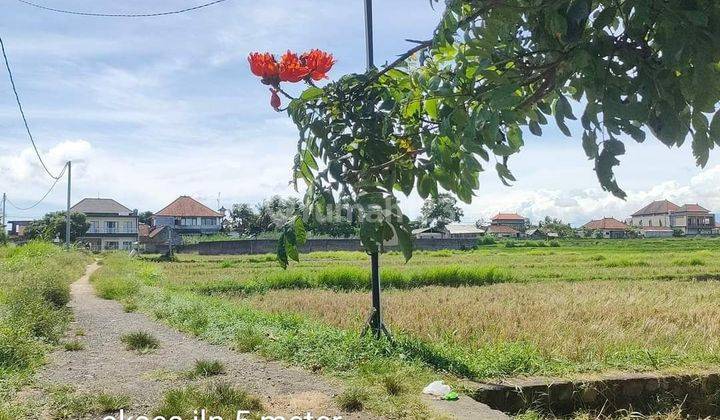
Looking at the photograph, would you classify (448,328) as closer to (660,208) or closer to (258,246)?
(258,246)

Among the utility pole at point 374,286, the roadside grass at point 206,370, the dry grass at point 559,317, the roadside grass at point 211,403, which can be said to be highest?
the utility pole at point 374,286

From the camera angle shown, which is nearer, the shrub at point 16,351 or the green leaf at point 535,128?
the green leaf at point 535,128

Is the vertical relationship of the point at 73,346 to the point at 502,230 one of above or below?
below

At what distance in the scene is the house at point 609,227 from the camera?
91812mm

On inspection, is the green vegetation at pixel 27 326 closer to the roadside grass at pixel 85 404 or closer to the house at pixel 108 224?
the roadside grass at pixel 85 404

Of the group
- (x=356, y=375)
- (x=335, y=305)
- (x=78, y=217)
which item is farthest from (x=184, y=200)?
(x=356, y=375)

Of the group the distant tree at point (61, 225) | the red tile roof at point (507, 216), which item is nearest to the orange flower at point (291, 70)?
the distant tree at point (61, 225)

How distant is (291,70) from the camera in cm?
268

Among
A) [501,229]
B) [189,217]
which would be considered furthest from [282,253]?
[501,229]

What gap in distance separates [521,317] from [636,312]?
7.53 ft

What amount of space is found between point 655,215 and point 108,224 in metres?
91.7

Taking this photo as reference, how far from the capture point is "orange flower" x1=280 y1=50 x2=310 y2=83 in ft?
8.80

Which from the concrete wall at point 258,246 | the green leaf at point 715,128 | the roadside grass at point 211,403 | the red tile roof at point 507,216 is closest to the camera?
the green leaf at point 715,128

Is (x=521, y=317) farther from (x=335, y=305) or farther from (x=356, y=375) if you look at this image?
(x=356, y=375)
